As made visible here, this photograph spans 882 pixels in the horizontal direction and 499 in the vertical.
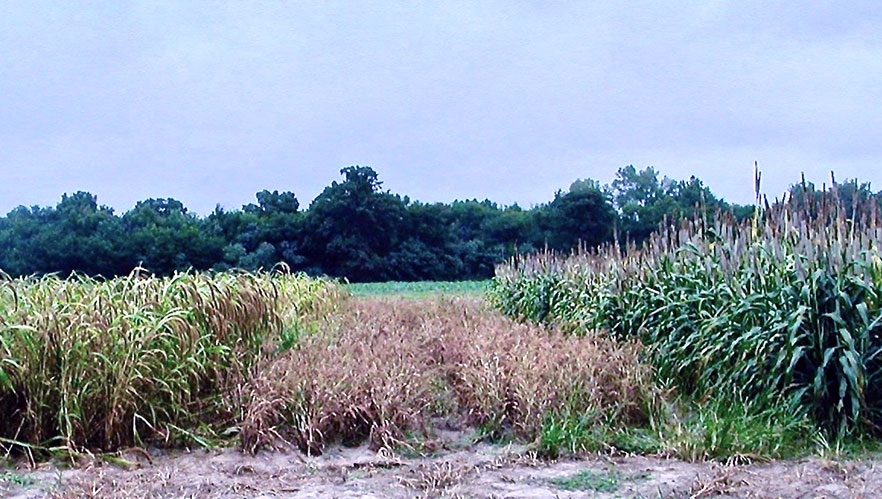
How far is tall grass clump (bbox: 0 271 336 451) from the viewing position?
3.86 m

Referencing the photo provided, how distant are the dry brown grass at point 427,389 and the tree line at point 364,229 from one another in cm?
1128

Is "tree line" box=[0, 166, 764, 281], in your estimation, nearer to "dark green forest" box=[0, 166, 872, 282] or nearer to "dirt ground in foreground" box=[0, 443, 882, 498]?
"dark green forest" box=[0, 166, 872, 282]

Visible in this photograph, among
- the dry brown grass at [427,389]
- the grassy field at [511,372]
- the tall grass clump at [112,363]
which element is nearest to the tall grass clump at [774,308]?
the grassy field at [511,372]

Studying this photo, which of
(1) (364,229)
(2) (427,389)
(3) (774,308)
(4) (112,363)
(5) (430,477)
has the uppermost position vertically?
(1) (364,229)

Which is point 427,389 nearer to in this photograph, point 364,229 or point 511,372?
point 511,372

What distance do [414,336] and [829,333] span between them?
3.71 metres

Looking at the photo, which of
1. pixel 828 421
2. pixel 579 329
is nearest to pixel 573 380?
pixel 828 421

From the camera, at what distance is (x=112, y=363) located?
398 cm

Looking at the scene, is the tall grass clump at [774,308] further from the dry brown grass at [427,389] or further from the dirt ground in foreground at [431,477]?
the dirt ground in foreground at [431,477]

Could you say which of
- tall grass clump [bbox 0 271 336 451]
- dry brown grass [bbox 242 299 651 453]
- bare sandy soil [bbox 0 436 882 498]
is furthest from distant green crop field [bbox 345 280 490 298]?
bare sandy soil [bbox 0 436 882 498]

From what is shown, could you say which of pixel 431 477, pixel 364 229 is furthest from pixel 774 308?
pixel 364 229

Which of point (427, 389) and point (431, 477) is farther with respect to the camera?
point (427, 389)

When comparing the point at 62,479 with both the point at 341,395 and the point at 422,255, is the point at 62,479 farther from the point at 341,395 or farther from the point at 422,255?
the point at 422,255

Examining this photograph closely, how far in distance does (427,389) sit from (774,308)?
2142 mm
